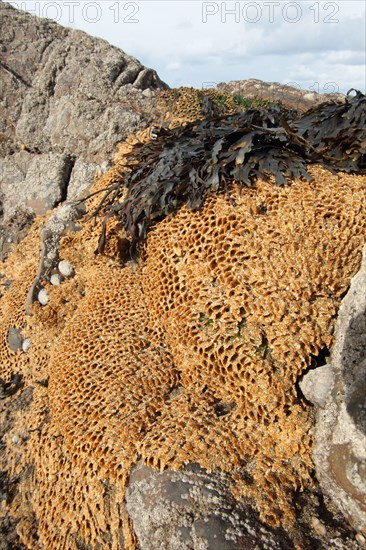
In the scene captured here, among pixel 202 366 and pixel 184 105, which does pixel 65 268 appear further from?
pixel 184 105

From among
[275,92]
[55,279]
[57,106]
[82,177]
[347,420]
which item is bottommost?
[347,420]

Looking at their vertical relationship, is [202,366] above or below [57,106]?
below

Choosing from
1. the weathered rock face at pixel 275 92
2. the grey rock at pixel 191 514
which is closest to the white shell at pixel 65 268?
the grey rock at pixel 191 514

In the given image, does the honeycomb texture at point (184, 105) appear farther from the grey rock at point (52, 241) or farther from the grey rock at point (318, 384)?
the grey rock at point (318, 384)

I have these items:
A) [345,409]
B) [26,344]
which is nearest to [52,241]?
[26,344]

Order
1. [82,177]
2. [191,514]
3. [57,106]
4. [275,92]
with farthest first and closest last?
[275,92]
[57,106]
[82,177]
[191,514]

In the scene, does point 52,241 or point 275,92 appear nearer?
point 52,241

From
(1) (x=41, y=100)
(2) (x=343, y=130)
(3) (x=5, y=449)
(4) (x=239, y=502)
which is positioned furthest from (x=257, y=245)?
(1) (x=41, y=100)

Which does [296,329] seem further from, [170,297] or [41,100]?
[41,100]
